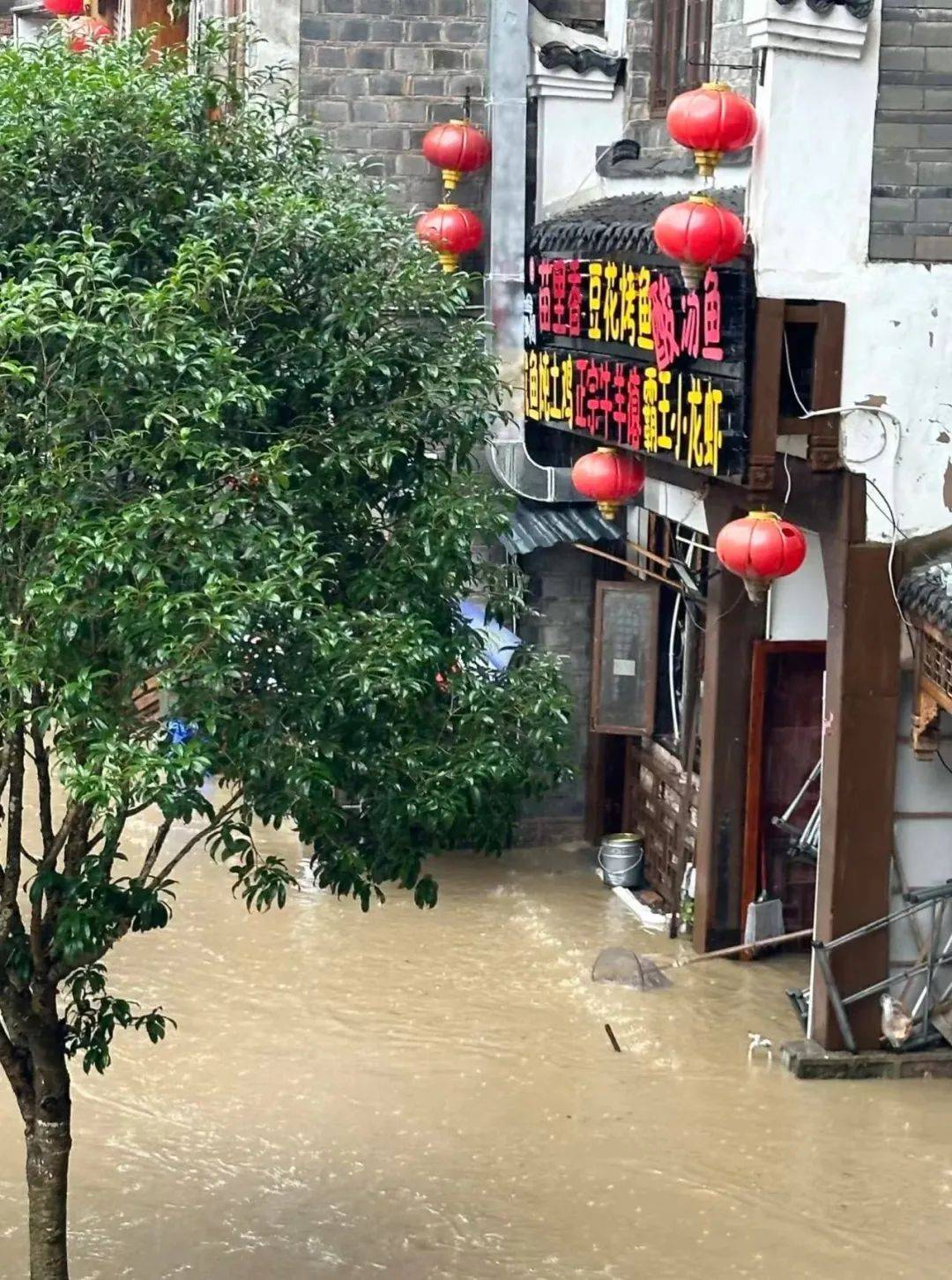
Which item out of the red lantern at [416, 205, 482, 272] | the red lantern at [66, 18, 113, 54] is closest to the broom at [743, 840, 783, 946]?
the red lantern at [416, 205, 482, 272]

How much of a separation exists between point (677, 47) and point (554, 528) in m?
3.97

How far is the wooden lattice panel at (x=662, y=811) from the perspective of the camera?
14.4 meters

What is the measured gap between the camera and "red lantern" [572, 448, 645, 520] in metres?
13.1

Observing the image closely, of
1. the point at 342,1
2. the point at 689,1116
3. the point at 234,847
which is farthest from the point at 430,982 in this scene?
the point at 342,1

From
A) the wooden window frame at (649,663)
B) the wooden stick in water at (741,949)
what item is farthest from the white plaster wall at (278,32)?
the wooden stick in water at (741,949)

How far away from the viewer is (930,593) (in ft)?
34.6

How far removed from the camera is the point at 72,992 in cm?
755

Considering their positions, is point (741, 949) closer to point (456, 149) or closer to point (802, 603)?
point (802, 603)

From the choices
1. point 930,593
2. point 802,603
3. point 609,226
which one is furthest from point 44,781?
point 609,226

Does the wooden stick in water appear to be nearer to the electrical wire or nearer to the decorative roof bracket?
the electrical wire

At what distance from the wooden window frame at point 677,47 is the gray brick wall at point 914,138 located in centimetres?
206

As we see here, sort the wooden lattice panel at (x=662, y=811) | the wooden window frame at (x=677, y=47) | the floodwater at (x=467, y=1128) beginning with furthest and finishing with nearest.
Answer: the wooden lattice panel at (x=662, y=811), the wooden window frame at (x=677, y=47), the floodwater at (x=467, y=1128)

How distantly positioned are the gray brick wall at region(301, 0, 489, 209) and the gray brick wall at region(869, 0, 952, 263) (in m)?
5.69

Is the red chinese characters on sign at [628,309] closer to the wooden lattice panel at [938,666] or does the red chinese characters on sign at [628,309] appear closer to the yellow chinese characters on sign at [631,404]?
the yellow chinese characters on sign at [631,404]
